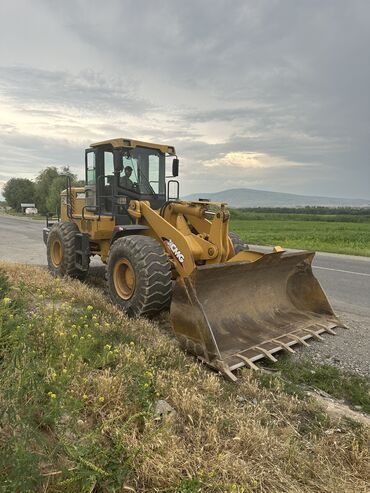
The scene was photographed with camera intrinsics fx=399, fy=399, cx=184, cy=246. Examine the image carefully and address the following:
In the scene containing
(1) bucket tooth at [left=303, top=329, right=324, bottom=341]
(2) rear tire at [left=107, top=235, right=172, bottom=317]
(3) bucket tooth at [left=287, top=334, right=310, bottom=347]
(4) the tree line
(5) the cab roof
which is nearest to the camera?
(3) bucket tooth at [left=287, top=334, right=310, bottom=347]

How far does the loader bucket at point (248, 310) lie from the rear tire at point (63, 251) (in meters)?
3.40

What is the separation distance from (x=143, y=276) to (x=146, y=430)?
107 inches

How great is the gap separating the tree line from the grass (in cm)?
5015

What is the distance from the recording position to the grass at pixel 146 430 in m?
2.17

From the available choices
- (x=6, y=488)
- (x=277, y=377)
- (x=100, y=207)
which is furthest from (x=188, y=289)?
(x=100, y=207)

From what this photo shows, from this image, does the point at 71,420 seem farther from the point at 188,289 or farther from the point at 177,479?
the point at 188,289

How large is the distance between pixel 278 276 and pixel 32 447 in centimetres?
429

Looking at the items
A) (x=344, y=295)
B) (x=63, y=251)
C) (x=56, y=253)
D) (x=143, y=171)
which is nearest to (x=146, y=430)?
(x=143, y=171)

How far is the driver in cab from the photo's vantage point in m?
6.82

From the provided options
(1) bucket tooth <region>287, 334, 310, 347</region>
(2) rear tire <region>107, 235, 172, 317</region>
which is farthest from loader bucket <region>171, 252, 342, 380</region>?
(2) rear tire <region>107, 235, 172, 317</region>

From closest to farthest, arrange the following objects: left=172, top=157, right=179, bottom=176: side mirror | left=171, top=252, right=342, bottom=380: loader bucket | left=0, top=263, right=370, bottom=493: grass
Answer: left=0, top=263, right=370, bottom=493: grass → left=171, top=252, right=342, bottom=380: loader bucket → left=172, top=157, right=179, bottom=176: side mirror

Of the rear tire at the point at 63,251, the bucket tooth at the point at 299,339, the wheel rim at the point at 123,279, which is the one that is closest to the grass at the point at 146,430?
the bucket tooth at the point at 299,339

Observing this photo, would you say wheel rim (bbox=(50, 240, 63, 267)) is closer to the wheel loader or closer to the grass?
the wheel loader

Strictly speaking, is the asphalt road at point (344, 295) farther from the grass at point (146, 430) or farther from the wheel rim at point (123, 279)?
the wheel rim at point (123, 279)
